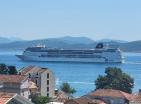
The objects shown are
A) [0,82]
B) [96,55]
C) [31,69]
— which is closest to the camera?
[0,82]

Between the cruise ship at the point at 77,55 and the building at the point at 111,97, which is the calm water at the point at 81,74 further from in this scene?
the building at the point at 111,97

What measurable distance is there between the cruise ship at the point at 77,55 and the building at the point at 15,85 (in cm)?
12008

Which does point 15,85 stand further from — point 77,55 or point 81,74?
point 77,55

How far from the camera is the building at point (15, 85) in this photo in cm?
3391

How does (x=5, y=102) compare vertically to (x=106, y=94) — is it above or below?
above

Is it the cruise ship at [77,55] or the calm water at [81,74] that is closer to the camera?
the calm water at [81,74]

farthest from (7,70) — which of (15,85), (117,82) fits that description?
(15,85)

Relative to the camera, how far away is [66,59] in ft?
528

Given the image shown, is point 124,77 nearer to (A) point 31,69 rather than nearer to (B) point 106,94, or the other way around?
(A) point 31,69

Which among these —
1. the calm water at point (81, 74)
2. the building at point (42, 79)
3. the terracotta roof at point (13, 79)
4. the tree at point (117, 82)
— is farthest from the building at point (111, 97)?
the calm water at point (81, 74)

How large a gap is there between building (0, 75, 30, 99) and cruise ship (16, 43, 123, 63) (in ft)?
394

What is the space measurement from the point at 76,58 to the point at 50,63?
6831mm

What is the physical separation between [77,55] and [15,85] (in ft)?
416

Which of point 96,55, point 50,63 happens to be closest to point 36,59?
point 50,63
